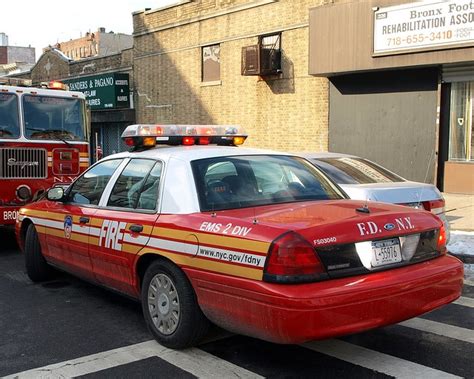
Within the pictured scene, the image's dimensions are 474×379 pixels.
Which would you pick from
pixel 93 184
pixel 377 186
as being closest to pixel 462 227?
→ pixel 377 186

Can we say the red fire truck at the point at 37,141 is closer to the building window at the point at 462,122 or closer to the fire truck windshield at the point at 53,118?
the fire truck windshield at the point at 53,118

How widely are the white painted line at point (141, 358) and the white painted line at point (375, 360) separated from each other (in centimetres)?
74

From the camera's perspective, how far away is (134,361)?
4203 mm

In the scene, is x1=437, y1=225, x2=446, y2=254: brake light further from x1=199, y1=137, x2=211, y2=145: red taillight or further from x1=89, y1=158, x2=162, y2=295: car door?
x1=199, y1=137, x2=211, y2=145: red taillight

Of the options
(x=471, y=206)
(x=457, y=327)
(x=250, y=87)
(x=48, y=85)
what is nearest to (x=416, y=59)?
(x=471, y=206)

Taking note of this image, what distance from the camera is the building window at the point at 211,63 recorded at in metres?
18.0

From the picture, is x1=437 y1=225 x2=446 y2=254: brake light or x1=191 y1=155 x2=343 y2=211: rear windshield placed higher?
x1=191 y1=155 x2=343 y2=211: rear windshield

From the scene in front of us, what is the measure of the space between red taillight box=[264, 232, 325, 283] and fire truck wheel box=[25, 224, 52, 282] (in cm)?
376

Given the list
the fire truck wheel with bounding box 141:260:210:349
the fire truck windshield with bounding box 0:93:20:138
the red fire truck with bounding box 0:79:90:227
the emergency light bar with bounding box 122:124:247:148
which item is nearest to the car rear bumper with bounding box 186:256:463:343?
the fire truck wheel with bounding box 141:260:210:349

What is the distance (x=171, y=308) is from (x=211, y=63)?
1479 cm

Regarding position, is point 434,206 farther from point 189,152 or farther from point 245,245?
point 245,245

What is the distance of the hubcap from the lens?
4.29 m

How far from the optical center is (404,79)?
43.9ft

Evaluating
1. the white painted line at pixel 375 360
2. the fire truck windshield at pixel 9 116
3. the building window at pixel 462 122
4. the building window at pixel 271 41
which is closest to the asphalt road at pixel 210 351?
the white painted line at pixel 375 360
